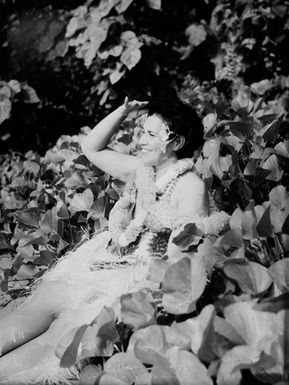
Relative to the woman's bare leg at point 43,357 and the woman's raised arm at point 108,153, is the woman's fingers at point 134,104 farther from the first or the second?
the woman's bare leg at point 43,357

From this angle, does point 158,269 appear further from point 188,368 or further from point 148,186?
point 148,186

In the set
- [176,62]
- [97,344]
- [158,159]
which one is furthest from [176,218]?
[176,62]

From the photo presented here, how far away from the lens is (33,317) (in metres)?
1.66

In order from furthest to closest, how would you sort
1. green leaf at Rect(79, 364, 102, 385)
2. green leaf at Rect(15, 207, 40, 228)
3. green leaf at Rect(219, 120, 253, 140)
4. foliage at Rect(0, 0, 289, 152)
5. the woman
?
foliage at Rect(0, 0, 289, 152), green leaf at Rect(15, 207, 40, 228), green leaf at Rect(219, 120, 253, 140), the woman, green leaf at Rect(79, 364, 102, 385)

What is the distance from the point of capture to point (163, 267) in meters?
1.16

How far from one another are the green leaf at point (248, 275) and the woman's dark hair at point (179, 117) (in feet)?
2.98

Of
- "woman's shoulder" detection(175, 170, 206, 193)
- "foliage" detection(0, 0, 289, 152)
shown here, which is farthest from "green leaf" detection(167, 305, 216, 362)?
"foliage" detection(0, 0, 289, 152)

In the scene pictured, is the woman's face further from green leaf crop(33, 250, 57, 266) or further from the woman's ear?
green leaf crop(33, 250, 57, 266)

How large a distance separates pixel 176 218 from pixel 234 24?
447 centimetres

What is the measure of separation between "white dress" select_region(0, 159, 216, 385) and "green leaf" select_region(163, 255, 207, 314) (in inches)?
14.4

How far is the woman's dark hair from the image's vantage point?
1.85 m


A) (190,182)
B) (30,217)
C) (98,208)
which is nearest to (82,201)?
(98,208)

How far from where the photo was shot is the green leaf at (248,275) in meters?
1.06

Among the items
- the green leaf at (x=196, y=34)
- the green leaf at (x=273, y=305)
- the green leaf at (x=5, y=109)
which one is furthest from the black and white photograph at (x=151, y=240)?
the green leaf at (x=5, y=109)
